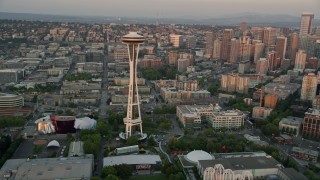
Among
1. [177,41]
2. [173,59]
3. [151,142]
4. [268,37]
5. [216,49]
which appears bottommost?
[151,142]

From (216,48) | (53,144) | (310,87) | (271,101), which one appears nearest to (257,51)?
(216,48)

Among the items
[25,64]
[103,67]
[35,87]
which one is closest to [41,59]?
[25,64]

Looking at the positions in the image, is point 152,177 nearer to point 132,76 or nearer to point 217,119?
point 132,76

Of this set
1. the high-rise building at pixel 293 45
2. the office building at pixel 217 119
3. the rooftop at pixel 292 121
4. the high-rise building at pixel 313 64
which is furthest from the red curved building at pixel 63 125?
the high-rise building at pixel 293 45

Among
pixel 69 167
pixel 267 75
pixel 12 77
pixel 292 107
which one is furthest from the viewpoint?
pixel 267 75

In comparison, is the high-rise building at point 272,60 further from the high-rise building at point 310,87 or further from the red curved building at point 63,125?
the red curved building at point 63,125

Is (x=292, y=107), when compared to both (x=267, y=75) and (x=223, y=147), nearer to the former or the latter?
(x=223, y=147)
